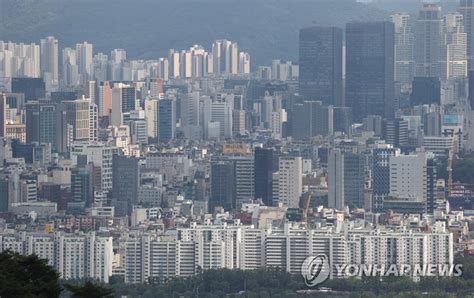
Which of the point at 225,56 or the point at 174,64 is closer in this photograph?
the point at 174,64

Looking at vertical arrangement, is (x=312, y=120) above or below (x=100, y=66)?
below

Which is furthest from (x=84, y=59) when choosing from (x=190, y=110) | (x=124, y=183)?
(x=124, y=183)

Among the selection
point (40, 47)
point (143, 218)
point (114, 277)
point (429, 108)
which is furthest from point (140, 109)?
point (114, 277)

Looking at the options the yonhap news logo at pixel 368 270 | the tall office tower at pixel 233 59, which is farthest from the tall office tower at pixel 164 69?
the yonhap news logo at pixel 368 270

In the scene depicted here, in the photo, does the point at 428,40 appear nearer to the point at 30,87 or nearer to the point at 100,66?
the point at 100,66

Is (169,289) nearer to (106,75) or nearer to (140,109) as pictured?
(140,109)

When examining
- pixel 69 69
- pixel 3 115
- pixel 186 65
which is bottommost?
pixel 3 115
